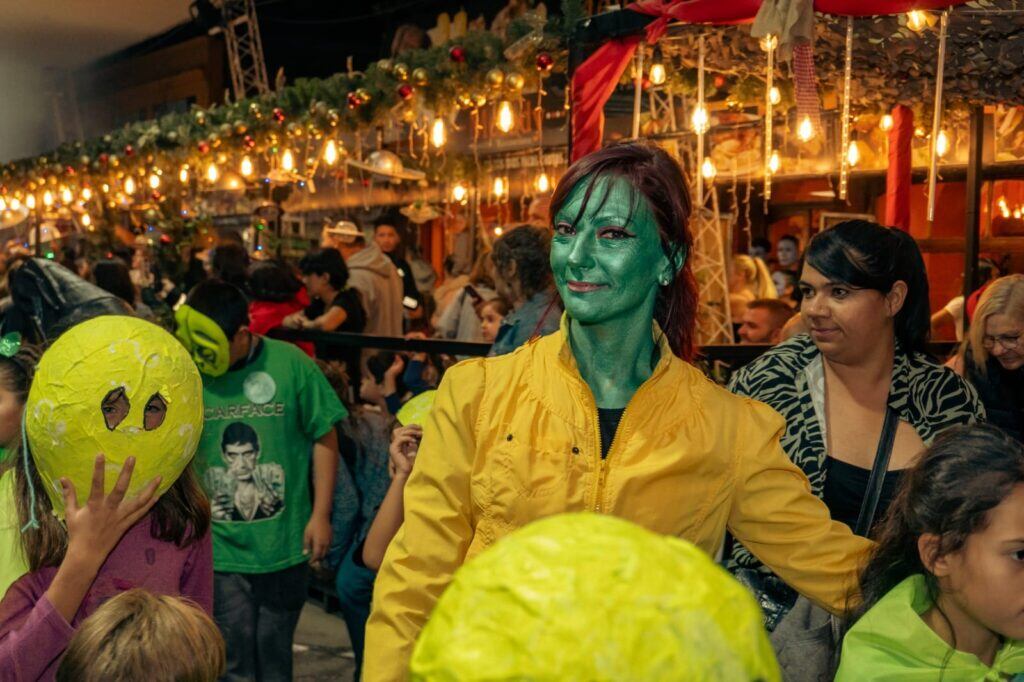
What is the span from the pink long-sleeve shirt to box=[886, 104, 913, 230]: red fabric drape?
19.7ft

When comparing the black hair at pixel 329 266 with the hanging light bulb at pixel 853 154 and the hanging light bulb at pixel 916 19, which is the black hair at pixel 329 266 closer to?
the hanging light bulb at pixel 916 19

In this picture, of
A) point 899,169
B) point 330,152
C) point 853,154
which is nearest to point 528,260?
point 899,169

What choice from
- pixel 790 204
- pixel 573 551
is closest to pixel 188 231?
pixel 790 204

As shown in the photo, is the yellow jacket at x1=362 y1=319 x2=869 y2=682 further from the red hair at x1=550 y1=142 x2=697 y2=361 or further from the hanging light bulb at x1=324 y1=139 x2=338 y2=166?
the hanging light bulb at x1=324 y1=139 x2=338 y2=166

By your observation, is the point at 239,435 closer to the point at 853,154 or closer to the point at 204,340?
the point at 204,340

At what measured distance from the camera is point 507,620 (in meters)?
0.88

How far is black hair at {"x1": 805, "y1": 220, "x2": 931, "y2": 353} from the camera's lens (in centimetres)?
311

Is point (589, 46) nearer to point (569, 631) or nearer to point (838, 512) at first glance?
point (838, 512)

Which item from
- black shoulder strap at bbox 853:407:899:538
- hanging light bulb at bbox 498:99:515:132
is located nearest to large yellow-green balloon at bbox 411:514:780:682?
black shoulder strap at bbox 853:407:899:538

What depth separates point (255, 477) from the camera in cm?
435

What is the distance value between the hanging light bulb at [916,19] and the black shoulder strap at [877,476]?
2.61 m

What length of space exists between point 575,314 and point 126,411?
3.20 ft

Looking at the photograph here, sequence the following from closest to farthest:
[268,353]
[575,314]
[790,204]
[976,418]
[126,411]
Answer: [575,314], [126,411], [976,418], [268,353], [790,204]

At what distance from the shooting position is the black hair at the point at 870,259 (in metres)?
3.11
